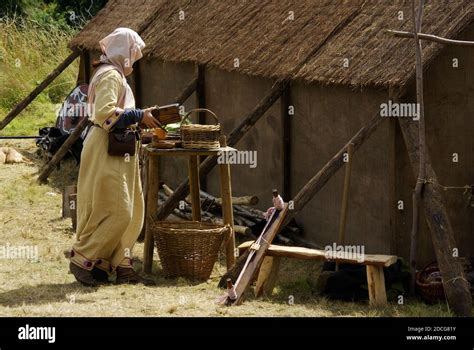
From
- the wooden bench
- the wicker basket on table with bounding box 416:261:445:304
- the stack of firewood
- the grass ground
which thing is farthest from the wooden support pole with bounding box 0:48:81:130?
the wicker basket on table with bounding box 416:261:445:304

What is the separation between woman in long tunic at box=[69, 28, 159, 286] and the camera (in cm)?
943

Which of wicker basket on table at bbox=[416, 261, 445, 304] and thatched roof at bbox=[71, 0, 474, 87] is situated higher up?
thatched roof at bbox=[71, 0, 474, 87]

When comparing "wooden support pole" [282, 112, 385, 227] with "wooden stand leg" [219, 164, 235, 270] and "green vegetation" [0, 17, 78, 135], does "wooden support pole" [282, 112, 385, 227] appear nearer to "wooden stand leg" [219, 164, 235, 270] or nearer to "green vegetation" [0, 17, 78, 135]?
"wooden stand leg" [219, 164, 235, 270]

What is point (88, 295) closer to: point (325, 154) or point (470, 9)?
point (325, 154)

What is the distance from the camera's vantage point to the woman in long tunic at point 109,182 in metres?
9.43

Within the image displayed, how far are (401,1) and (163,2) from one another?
581 cm

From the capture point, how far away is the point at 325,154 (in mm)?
11102

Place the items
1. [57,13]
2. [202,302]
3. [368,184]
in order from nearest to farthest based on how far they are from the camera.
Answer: [202,302] < [368,184] < [57,13]

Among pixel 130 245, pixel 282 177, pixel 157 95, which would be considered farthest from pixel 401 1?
pixel 157 95

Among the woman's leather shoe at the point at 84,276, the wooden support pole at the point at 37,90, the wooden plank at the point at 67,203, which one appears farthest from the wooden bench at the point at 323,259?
the wooden support pole at the point at 37,90

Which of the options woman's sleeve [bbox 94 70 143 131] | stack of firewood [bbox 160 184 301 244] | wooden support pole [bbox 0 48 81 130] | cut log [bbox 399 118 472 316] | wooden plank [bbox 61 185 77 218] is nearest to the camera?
cut log [bbox 399 118 472 316]

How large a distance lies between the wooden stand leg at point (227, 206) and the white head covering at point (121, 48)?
1268 millimetres

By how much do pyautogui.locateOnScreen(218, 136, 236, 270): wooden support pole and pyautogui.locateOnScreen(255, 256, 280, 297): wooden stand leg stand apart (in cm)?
77

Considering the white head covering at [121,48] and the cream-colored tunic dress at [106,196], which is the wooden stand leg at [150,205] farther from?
the white head covering at [121,48]
